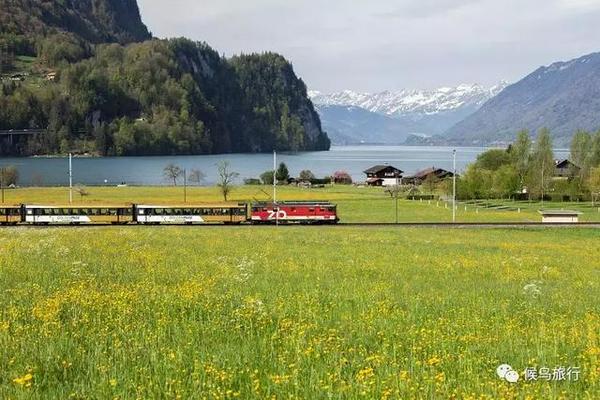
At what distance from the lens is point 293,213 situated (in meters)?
71.3

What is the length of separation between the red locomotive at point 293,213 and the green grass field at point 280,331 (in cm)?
4612

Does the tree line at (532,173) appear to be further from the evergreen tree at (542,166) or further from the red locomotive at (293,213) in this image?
the red locomotive at (293,213)

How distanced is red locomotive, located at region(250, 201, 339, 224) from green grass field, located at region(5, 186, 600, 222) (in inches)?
260

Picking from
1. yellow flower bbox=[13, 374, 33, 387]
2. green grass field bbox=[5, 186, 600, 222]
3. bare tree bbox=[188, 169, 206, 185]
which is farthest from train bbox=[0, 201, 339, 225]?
bare tree bbox=[188, 169, 206, 185]

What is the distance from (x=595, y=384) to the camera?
9.23 metres

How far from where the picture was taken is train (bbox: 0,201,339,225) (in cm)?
6944

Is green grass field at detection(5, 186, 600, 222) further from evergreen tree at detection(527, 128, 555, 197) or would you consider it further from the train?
evergreen tree at detection(527, 128, 555, 197)

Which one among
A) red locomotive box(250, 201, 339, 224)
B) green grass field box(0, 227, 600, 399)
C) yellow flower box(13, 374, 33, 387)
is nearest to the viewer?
yellow flower box(13, 374, 33, 387)

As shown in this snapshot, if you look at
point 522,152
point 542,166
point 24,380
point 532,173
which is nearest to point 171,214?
point 24,380

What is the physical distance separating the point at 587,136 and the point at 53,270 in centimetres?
15365

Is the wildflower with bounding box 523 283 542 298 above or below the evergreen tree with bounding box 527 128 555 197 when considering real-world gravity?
below

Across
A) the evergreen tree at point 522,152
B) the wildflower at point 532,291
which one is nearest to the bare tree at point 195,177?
the evergreen tree at point 522,152

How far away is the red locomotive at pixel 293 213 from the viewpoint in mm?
70500

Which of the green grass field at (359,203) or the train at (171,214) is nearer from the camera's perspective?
the train at (171,214)
